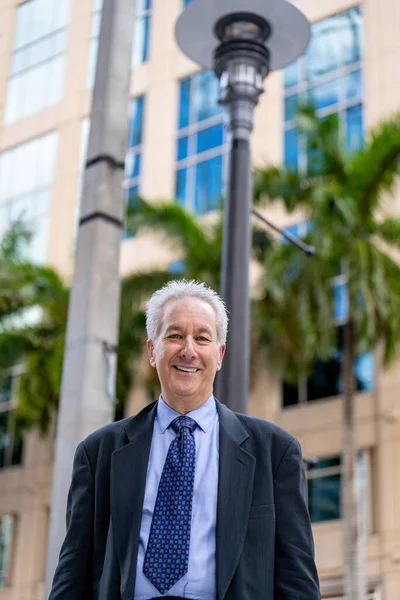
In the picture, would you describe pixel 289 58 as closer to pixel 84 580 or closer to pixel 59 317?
pixel 84 580

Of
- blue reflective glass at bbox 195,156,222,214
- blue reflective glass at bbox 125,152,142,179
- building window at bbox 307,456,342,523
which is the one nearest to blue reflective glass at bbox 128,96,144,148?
blue reflective glass at bbox 125,152,142,179

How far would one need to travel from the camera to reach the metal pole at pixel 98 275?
635 cm

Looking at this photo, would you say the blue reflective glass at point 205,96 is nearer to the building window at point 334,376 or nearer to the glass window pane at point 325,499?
the building window at point 334,376

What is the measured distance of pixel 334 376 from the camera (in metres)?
24.2

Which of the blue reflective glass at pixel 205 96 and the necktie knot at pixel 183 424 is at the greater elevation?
the blue reflective glass at pixel 205 96

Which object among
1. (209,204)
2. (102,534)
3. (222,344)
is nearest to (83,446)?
(102,534)

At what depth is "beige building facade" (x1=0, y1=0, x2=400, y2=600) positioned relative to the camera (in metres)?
23.1

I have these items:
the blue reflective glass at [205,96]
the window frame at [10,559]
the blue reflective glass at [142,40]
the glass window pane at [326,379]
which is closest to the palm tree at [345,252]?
the glass window pane at [326,379]

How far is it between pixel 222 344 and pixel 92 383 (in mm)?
3325

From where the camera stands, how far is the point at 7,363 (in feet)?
78.0

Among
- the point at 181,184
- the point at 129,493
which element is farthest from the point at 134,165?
the point at 129,493

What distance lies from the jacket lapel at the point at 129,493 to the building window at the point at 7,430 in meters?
27.3

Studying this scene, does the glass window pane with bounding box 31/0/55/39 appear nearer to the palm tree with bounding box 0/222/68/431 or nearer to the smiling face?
the palm tree with bounding box 0/222/68/431

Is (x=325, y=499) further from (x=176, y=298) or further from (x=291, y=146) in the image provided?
(x=176, y=298)
